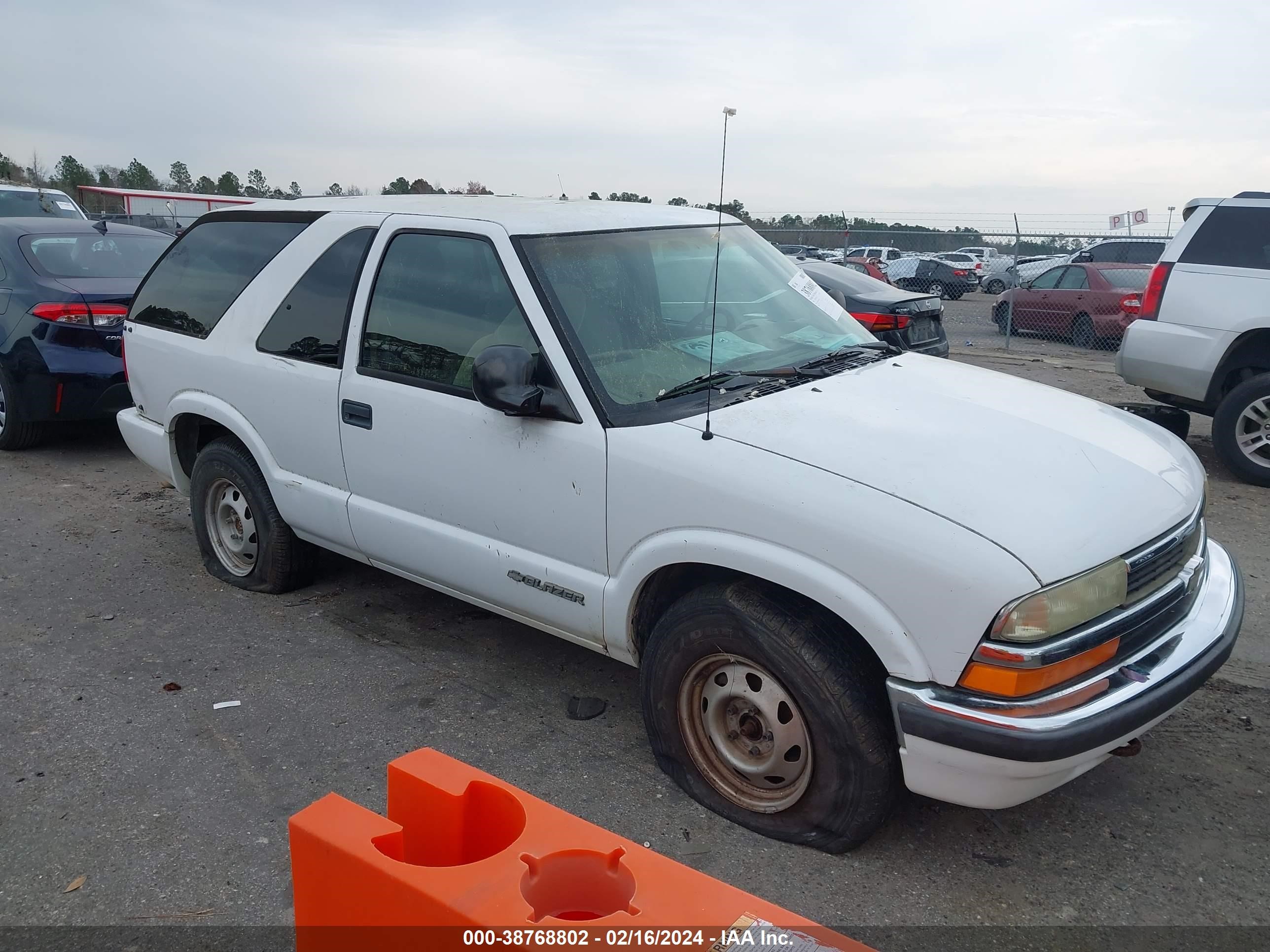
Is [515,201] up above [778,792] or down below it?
above

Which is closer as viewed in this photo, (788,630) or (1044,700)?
(1044,700)

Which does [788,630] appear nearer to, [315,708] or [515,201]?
[315,708]

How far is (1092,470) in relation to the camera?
299cm

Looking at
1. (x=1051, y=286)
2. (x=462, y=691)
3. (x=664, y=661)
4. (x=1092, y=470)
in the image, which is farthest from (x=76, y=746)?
(x=1051, y=286)

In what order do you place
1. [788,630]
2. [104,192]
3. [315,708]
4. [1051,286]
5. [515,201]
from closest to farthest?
[788,630] → [315,708] → [515,201] → [1051,286] → [104,192]

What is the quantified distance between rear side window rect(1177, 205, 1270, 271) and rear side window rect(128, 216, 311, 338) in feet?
20.7

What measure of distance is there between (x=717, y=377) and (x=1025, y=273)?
2628 cm

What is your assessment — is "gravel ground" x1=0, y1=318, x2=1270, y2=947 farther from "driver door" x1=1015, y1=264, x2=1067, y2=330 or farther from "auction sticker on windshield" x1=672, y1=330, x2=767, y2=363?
"driver door" x1=1015, y1=264, x2=1067, y2=330

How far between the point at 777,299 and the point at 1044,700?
6.75 feet

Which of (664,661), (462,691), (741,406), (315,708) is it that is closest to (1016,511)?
(741,406)

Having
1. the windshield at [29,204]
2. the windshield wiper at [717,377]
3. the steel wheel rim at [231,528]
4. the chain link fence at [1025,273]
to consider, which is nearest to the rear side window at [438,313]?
the windshield wiper at [717,377]

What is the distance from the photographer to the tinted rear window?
1540 cm

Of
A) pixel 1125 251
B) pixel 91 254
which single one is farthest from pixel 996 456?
pixel 1125 251

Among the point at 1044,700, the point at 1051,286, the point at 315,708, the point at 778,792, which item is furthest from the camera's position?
the point at 1051,286
